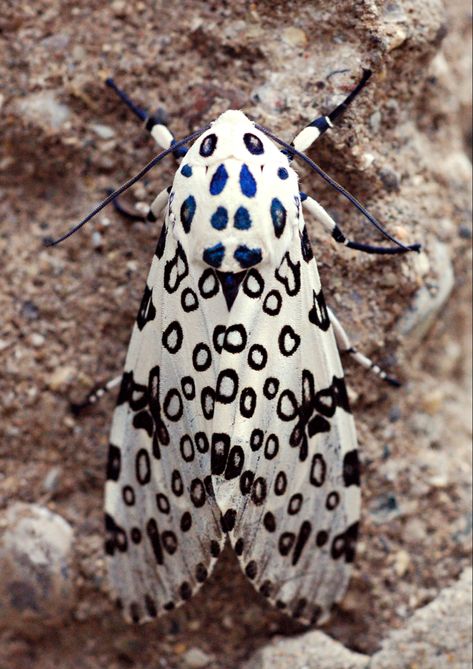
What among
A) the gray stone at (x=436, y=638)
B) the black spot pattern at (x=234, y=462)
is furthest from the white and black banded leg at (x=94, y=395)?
the gray stone at (x=436, y=638)

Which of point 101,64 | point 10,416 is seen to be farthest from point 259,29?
point 10,416

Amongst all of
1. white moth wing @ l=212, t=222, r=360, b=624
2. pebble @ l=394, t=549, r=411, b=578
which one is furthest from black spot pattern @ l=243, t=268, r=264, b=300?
pebble @ l=394, t=549, r=411, b=578

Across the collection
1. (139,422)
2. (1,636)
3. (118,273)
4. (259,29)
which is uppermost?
(259,29)

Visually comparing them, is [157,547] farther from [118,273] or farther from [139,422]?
[118,273]

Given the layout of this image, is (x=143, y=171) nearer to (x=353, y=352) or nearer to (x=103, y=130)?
(x=103, y=130)

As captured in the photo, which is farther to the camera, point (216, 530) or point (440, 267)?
point (440, 267)

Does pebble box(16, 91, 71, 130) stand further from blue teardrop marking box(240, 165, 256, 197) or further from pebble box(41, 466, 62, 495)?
pebble box(41, 466, 62, 495)
